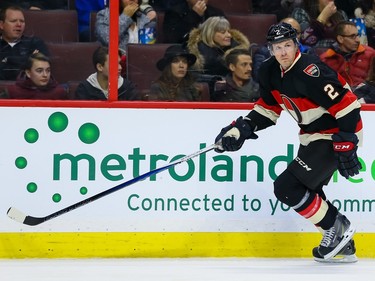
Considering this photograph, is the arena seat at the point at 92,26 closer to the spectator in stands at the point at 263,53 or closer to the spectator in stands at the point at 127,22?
the spectator in stands at the point at 127,22

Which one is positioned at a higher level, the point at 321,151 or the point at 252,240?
the point at 321,151

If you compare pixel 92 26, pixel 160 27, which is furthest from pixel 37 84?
pixel 160 27

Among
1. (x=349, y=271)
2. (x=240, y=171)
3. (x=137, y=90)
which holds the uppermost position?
(x=137, y=90)

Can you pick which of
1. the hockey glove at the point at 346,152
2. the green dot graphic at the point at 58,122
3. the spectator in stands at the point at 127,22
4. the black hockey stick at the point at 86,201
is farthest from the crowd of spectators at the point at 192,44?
the hockey glove at the point at 346,152

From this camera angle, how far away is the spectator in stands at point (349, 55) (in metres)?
5.61

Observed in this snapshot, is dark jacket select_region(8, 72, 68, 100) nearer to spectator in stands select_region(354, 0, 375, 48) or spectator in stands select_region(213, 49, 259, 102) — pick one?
spectator in stands select_region(213, 49, 259, 102)

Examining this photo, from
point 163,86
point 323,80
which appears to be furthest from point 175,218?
point 323,80

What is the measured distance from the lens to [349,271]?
5105mm

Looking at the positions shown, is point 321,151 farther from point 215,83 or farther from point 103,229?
point 103,229

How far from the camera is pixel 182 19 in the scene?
18.1 ft

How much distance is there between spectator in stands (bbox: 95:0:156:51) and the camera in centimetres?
547

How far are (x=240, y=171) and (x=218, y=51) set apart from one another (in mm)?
635

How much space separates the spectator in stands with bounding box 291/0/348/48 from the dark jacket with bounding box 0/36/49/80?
135 cm

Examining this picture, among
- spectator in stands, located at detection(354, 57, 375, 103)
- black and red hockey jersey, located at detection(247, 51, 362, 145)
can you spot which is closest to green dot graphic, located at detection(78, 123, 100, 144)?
black and red hockey jersey, located at detection(247, 51, 362, 145)
